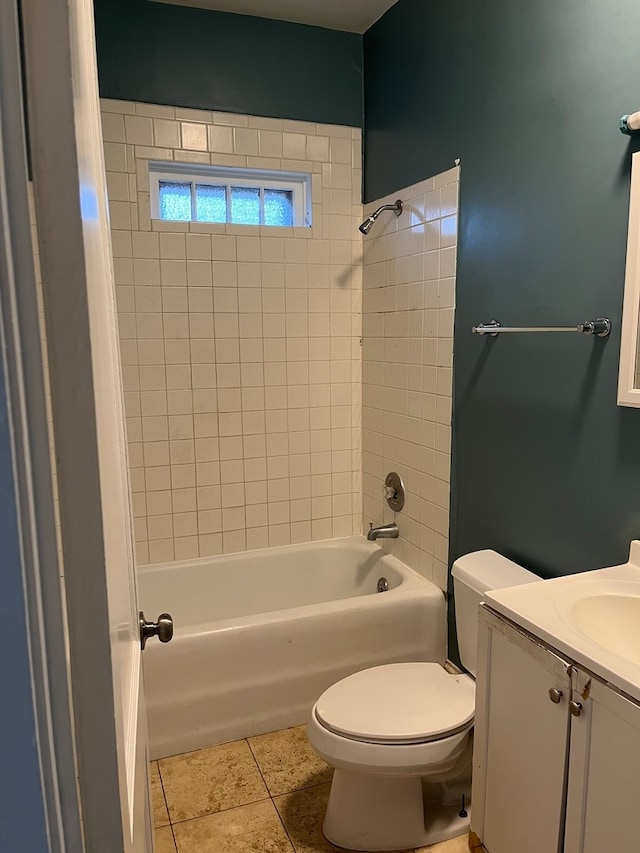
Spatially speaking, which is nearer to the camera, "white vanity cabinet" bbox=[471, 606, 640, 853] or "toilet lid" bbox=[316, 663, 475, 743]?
"white vanity cabinet" bbox=[471, 606, 640, 853]

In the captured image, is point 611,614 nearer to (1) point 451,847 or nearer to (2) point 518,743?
(2) point 518,743

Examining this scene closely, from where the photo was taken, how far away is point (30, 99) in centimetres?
43

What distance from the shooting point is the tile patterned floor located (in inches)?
71.8

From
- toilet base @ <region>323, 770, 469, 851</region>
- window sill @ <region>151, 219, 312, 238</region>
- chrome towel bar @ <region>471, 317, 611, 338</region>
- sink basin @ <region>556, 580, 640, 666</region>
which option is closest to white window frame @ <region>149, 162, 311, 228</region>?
window sill @ <region>151, 219, 312, 238</region>

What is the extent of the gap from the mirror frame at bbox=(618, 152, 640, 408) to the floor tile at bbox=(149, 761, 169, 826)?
5.55ft

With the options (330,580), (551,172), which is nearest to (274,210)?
(551,172)

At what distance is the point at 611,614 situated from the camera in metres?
1.49

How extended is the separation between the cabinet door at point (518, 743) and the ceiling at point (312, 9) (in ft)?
7.93

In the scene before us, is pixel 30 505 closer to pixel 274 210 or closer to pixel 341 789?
pixel 341 789

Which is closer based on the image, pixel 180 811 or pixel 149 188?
pixel 180 811

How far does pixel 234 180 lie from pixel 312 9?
746 millimetres

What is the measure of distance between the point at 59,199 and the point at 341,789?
1.84 m

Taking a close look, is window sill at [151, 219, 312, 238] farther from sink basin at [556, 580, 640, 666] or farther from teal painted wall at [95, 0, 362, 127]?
sink basin at [556, 580, 640, 666]

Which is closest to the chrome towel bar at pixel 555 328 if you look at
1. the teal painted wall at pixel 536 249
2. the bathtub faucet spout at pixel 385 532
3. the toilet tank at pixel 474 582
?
the teal painted wall at pixel 536 249
